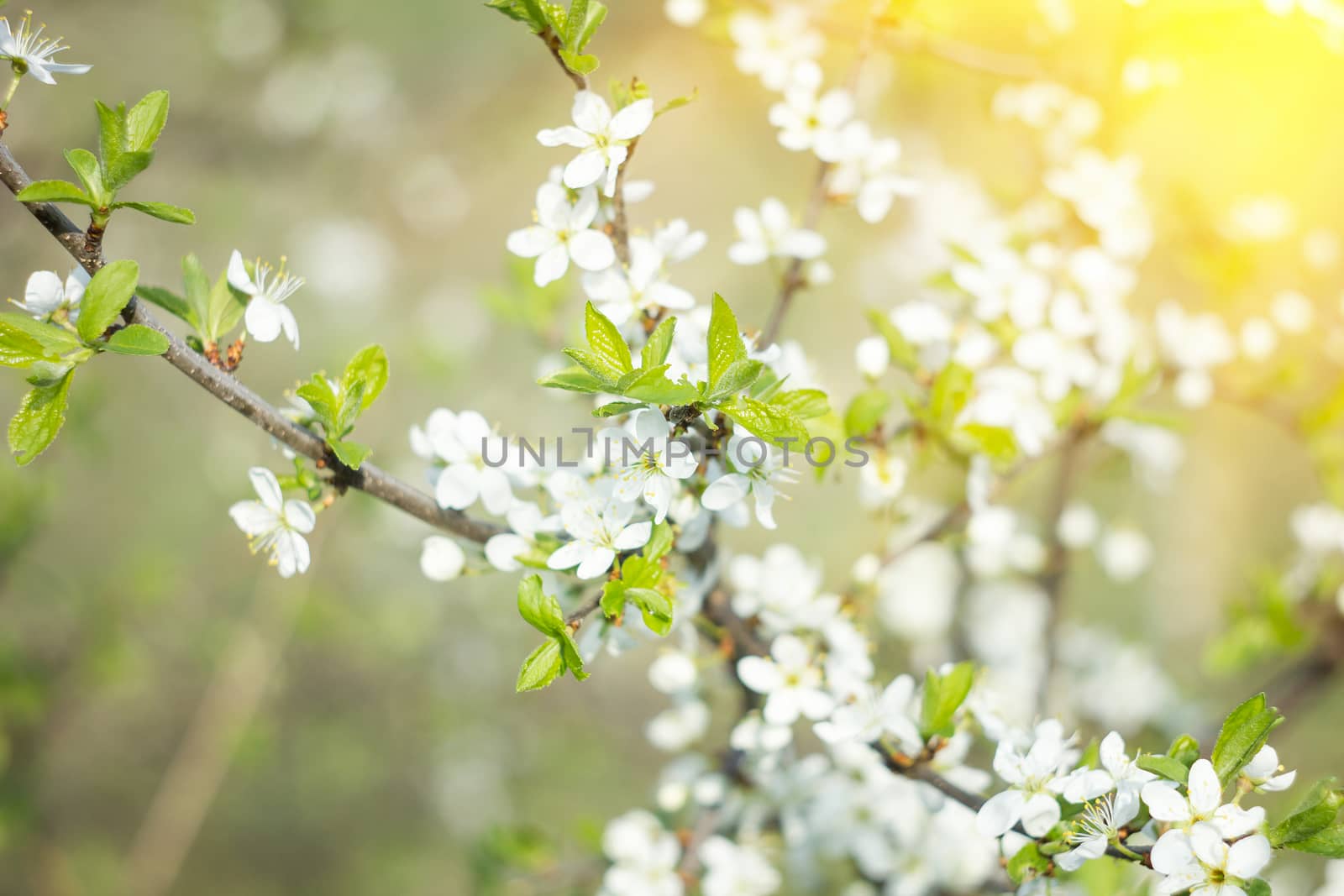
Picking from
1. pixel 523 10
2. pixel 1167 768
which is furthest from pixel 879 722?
pixel 523 10

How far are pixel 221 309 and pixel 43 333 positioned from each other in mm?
111

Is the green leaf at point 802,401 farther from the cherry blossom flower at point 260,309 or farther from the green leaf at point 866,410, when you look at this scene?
the cherry blossom flower at point 260,309

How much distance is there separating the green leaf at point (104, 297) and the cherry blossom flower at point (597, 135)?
0.81ft

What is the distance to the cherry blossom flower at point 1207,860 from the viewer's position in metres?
0.46

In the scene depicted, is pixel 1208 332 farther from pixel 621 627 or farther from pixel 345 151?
pixel 345 151

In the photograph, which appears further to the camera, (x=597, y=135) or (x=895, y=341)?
(x=895, y=341)

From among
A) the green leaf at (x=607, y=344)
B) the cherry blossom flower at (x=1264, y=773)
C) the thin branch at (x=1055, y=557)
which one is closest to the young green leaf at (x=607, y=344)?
the green leaf at (x=607, y=344)

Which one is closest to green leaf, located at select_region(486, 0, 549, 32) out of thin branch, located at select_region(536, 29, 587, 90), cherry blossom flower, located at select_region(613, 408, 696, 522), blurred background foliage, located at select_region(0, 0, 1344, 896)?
thin branch, located at select_region(536, 29, 587, 90)

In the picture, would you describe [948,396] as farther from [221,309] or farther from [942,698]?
[221,309]

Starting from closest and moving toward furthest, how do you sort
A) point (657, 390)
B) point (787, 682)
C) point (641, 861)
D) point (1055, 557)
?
point (657, 390) < point (787, 682) < point (641, 861) < point (1055, 557)

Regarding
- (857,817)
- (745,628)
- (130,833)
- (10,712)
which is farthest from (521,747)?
(745,628)

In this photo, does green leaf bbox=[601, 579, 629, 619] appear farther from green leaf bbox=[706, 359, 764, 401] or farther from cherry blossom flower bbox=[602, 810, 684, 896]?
cherry blossom flower bbox=[602, 810, 684, 896]

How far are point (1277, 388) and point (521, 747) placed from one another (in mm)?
1689

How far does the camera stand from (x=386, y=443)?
1959 millimetres
